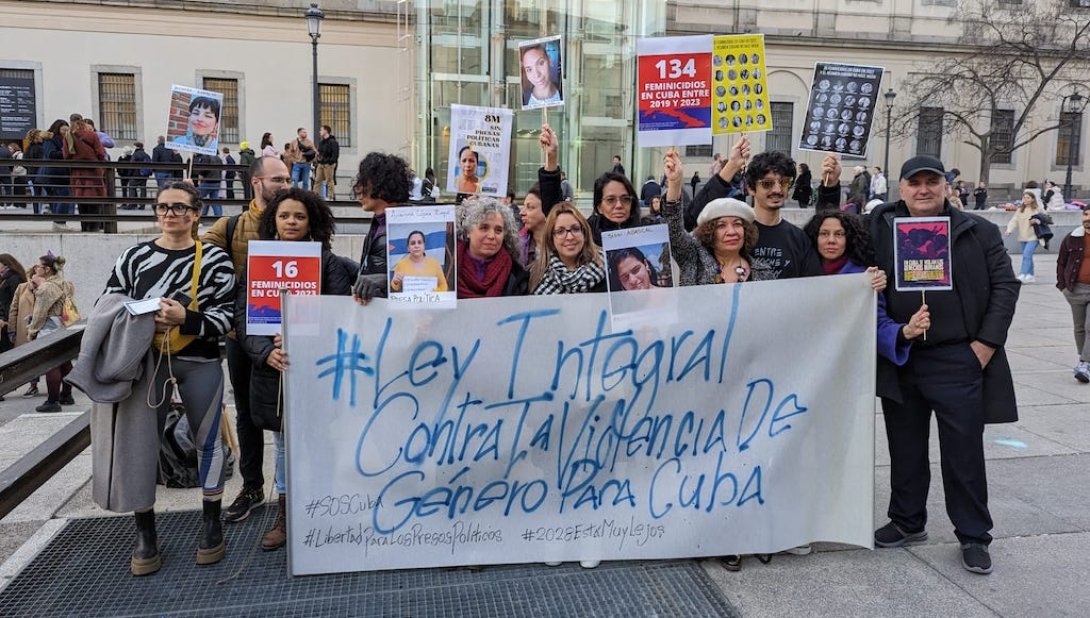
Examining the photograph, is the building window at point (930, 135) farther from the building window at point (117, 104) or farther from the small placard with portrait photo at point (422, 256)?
the small placard with portrait photo at point (422, 256)

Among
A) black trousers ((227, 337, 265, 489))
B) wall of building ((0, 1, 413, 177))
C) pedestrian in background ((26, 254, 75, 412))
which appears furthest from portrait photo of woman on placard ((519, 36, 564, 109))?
wall of building ((0, 1, 413, 177))

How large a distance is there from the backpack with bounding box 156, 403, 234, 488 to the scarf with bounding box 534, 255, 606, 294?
91.7 inches

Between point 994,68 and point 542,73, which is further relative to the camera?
point 994,68

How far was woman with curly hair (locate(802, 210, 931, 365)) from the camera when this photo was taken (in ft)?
12.9

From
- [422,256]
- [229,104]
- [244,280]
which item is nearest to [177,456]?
[244,280]

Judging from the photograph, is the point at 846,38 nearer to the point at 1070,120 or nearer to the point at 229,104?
the point at 1070,120

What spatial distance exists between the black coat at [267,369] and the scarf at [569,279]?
993 millimetres

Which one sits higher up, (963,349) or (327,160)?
(327,160)

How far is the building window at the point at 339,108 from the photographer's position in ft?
91.9

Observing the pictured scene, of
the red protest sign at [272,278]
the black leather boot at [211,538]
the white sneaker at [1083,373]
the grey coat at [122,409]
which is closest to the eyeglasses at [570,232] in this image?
the red protest sign at [272,278]

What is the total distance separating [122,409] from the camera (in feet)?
12.3

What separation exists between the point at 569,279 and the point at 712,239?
0.77m

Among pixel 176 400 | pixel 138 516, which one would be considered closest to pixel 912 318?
pixel 138 516

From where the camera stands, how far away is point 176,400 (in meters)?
5.50
